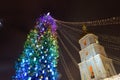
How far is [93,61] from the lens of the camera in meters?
24.8

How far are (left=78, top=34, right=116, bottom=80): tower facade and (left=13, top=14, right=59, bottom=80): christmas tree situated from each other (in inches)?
346

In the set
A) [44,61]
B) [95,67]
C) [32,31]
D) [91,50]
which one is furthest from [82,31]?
[44,61]

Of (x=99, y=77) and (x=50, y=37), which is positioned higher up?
(x=50, y=37)

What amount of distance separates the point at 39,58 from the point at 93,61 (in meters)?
10.9

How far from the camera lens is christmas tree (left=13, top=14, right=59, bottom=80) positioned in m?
15.7

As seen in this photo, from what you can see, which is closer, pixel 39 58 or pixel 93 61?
pixel 39 58

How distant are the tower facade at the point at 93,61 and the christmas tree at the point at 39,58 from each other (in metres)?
8.78

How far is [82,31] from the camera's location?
1123 inches

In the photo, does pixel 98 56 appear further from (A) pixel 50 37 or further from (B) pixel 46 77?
(B) pixel 46 77

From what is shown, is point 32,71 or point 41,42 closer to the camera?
point 32,71

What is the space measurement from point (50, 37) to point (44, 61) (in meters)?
2.81

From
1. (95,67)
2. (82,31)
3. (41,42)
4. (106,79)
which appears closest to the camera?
(41,42)

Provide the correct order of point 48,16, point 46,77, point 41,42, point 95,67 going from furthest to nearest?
point 95,67, point 48,16, point 41,42, point 46,77

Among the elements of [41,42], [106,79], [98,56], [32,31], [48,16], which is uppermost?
[48,16]
